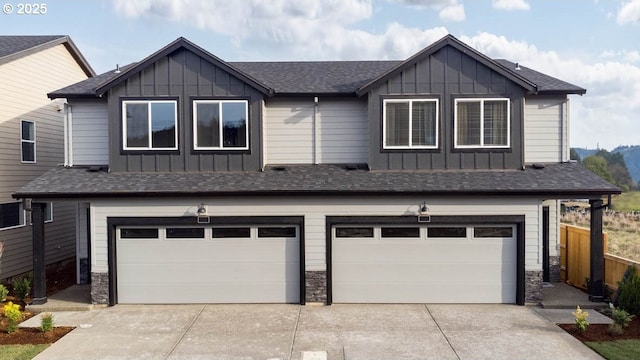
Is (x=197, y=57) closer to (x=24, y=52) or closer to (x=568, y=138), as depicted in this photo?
(x=24, y=52)

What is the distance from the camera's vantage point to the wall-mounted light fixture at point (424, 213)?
463 inches

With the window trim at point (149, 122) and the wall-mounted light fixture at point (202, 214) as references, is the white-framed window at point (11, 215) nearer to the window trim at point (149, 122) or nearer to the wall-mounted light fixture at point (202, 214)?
the window trim at point (149, 122)

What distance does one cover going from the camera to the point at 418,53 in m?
12.4

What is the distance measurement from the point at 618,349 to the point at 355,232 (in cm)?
589

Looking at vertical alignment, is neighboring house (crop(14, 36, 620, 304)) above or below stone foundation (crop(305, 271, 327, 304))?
above

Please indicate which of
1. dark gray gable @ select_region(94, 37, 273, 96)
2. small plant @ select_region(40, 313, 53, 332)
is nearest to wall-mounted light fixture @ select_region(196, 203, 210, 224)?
dark gray gable @ select_region(94, 37, 273, 96)

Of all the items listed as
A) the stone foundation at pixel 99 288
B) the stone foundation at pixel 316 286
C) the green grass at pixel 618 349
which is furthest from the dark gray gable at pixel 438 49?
the stone foundation at pixel 99 288

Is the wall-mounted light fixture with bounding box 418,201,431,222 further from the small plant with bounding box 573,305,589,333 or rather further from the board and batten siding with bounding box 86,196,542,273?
the small plant with bounding box 573,305,589,333

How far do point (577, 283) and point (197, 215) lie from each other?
10626 millimetres

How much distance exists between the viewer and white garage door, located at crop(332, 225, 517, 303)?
1196 cm

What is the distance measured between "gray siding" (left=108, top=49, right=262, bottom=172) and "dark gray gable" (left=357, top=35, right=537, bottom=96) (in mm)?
3096

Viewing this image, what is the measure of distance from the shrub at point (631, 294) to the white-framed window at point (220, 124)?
9614mm

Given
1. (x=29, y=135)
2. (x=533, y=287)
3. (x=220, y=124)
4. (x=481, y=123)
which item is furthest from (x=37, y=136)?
(x=533, y=287)

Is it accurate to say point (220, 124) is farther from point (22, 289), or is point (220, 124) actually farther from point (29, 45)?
point (29, 45)
